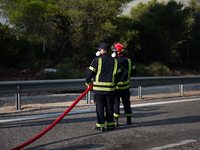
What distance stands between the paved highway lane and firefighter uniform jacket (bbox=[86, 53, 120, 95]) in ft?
2.76

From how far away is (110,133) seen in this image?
170 inches

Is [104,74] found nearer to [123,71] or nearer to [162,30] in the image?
[123,71]

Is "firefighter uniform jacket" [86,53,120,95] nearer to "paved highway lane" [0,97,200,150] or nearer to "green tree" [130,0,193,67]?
"paved highway lane" [0,97,200,150]

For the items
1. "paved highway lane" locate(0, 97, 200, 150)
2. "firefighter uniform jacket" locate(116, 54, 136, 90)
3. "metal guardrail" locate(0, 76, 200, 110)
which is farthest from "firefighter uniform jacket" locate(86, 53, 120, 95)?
"metal guardrail" locate(0, 76, 200, 110)

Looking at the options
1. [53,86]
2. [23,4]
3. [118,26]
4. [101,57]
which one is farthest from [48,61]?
[101,57]

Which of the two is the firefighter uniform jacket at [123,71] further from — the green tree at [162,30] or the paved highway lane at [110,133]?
the green tree at [162,30]

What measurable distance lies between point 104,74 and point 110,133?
3.79 feet

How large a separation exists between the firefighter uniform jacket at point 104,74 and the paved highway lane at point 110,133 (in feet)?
2.76

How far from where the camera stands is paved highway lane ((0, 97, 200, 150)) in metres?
3.66

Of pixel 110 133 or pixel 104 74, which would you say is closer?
pixel 110 133

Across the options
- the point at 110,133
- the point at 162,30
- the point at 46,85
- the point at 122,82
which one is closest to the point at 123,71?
the point at 122,82

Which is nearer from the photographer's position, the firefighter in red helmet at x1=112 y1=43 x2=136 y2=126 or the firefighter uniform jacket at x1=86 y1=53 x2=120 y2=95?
the firefighter uniform jacket at x1=86 y1=53 x2=120 y2=95

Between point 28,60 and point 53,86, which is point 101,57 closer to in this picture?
point 53,86

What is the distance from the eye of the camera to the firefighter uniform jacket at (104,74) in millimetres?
4434
